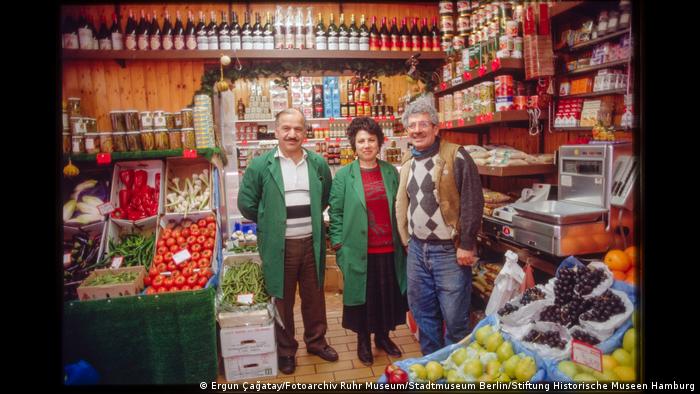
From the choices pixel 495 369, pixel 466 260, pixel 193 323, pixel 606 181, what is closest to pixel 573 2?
pixel 606 181

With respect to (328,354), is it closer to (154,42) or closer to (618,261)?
(618,261)

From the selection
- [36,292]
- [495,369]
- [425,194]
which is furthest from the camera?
[425,194]

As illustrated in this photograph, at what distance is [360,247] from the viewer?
10.1 feet

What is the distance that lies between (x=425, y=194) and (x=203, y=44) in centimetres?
390

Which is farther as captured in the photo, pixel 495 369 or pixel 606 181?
pixel 606 181

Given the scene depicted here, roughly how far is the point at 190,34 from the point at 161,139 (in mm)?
2206

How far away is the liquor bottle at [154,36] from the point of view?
207 inches

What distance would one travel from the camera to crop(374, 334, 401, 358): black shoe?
3.33 metres

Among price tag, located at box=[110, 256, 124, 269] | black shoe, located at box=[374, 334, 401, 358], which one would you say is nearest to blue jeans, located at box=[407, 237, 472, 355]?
black shoe, located at box=[374, 334, 401, 358]

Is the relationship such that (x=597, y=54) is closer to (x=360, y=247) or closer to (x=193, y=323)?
(x=360, y=247)

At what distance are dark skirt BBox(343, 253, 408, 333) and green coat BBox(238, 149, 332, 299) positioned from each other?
37 cm

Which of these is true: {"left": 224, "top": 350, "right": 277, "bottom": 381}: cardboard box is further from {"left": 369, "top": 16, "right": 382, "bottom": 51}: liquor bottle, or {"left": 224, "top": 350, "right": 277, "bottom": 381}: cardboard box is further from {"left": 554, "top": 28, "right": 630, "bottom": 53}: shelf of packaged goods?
{"left": 369, "top": 16, "right": 382, "bottom": 51}: liquor bottle

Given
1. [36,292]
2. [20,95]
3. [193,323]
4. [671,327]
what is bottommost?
[193,323]

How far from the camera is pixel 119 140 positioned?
148 inches
